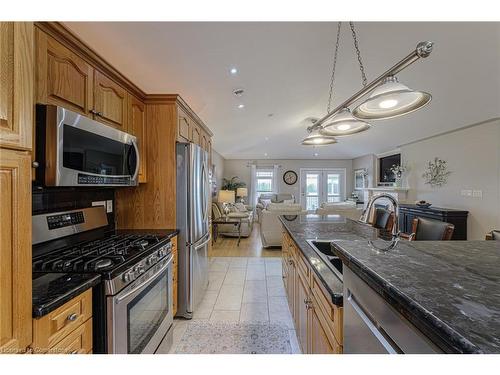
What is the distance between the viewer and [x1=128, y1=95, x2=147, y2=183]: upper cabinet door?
212 centimetres

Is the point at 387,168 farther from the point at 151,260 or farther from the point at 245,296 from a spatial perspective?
the point at 151,260

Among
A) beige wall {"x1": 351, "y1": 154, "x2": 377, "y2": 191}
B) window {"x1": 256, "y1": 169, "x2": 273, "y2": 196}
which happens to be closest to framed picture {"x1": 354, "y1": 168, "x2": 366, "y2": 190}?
beige wall {"x1": 351, "y1": 154, "x2": 377, "y2": 191}

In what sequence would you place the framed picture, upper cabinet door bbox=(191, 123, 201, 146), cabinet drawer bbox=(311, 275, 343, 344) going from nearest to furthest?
cabinet drawer bbox=(311, 275, 343, 344), upper cabinet door bbox=(191, 123, 201, 146), the framed picture

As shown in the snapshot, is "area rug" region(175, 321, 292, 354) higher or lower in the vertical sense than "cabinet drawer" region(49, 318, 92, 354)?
lower

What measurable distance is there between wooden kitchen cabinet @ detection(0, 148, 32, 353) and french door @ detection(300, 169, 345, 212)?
29.9ft

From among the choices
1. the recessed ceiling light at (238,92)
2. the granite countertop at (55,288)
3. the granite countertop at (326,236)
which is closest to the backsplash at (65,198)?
the granite countertop at (55,288)

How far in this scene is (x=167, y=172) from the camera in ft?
7.59

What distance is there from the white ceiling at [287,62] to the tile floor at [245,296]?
2397 millimetres

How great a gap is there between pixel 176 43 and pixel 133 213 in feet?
5.30

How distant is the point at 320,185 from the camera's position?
953cm

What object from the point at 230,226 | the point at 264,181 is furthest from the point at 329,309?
the point at 264,181

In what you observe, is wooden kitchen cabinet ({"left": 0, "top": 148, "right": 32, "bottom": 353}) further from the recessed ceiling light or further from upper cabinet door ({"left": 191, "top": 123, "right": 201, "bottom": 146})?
the recessed ceiling light

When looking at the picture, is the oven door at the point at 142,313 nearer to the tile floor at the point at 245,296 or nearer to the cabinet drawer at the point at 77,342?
the cabinet drawer at the point at 77,342

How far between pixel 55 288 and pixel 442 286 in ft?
4.75
